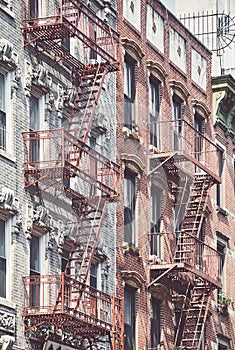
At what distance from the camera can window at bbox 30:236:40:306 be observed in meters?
30.7

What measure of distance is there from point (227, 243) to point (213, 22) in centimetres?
896

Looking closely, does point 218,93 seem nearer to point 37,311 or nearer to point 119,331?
point 119,331

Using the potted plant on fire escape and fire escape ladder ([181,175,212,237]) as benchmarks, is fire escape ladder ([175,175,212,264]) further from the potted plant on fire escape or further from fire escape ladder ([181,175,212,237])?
the potted plant on fire escape

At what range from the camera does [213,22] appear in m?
50.2

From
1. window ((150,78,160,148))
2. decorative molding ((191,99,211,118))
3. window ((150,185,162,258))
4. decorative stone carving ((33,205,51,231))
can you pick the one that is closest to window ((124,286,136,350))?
window ((150,185,162,258))

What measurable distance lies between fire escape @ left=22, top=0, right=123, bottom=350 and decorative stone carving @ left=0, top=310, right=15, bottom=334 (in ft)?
2.10

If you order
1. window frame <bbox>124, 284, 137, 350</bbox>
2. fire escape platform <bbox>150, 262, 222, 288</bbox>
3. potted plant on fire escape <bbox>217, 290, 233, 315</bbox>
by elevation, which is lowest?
window frame <bbox>124, 284, 137, 350</bbox>

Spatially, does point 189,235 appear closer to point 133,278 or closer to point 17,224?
point 133,278

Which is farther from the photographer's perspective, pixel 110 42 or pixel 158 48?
pixel 158 48

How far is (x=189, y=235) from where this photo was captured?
39812mm

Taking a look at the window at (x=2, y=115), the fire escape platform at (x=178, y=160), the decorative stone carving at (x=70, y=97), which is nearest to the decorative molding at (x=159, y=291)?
the fire escape platform at (x=178, y=160)

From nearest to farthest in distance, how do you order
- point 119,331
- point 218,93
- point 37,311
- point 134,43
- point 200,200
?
point 37,311 < point 119,331 < point 134,43 < point 200,200 < point 218,93

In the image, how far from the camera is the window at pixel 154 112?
40.2 meters

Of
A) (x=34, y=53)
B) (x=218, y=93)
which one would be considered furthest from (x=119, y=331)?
(x=218, y=93)
